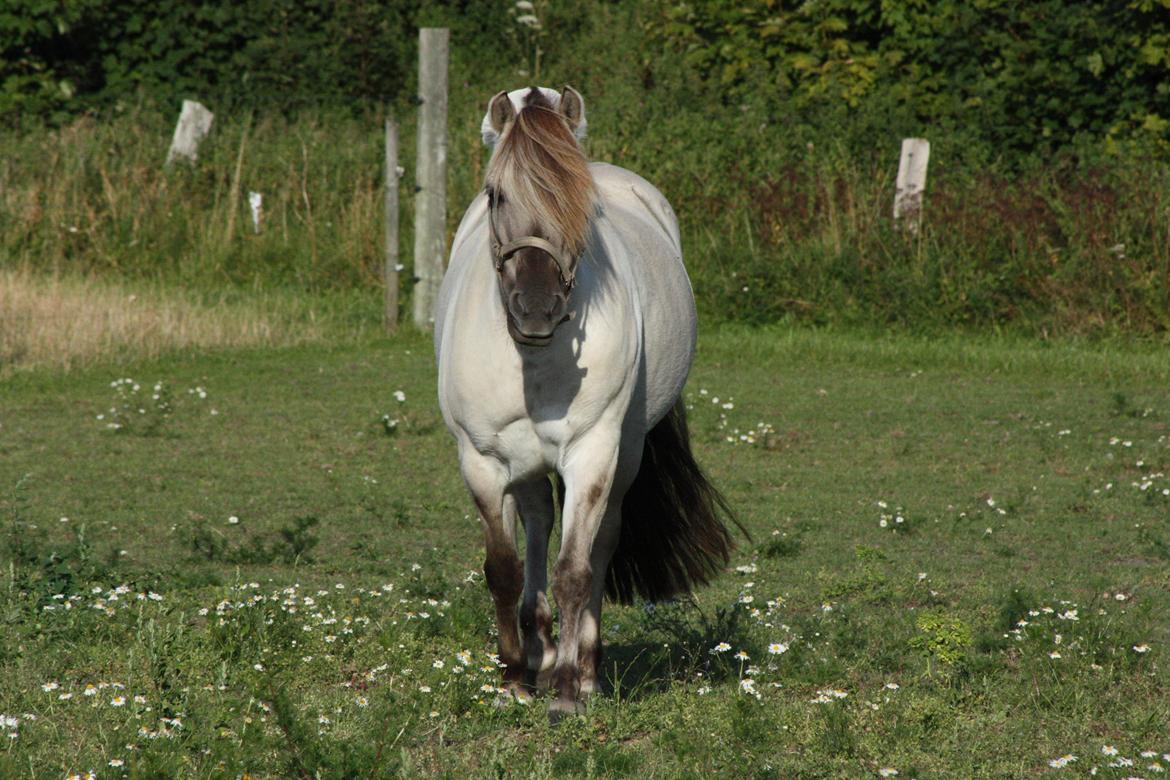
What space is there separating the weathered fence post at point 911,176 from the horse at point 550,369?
9.01 m

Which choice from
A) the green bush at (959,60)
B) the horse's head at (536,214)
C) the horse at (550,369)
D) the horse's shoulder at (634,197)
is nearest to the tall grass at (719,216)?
the green bush at (959,60)

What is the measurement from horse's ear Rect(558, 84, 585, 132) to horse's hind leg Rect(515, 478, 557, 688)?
1.21 meters

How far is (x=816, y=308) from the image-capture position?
13867 mm

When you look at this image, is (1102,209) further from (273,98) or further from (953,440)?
(273,98)

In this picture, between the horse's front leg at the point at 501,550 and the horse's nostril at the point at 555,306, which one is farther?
the horse's front leg at the point at 501,550

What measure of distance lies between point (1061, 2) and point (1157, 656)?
11546mm

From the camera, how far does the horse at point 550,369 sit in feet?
14.5

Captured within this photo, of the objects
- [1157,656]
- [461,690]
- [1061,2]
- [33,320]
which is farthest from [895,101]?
[461,690]

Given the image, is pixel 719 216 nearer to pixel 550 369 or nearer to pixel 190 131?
pixel 190 131

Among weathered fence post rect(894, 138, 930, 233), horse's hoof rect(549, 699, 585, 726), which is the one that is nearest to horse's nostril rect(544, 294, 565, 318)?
horse's hoof rect(549, 699, 585, 726)

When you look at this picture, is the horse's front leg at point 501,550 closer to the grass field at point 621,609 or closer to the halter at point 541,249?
the grass field at point 621,609

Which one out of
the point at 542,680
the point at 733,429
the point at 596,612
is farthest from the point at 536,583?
the point at 733,429

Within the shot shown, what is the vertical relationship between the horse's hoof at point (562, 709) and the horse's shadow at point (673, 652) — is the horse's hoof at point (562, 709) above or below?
above

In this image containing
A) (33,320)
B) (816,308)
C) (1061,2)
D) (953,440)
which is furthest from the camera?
(1061,2)
